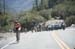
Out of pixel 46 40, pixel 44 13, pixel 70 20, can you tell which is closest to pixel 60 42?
pixel 46 40

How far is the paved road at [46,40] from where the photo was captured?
510 centimetres

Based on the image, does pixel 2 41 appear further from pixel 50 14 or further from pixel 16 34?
pixel 50 14

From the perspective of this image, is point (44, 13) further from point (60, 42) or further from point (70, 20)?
point (60, 42)

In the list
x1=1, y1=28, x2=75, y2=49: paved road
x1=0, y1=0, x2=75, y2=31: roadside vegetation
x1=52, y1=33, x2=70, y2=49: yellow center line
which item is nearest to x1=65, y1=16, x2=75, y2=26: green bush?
x1=0, y1=0, x2=75, y2=31: roadside vegetation

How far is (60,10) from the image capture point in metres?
5.37

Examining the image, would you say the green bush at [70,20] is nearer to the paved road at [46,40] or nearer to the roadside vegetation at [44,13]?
the roadside vegetation at [44,13]

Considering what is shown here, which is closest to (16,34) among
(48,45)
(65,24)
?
(48,45)

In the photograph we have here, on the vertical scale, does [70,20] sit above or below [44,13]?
below

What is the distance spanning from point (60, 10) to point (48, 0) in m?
0.33

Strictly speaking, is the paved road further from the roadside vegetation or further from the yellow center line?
the roadside vegetation

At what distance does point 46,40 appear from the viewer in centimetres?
528

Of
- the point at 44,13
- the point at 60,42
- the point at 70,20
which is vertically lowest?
the point at 60,42

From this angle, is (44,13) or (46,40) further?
(46,40)

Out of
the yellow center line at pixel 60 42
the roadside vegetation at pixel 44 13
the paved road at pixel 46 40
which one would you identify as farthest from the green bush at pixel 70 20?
the yellow center line at pixel 60 42
